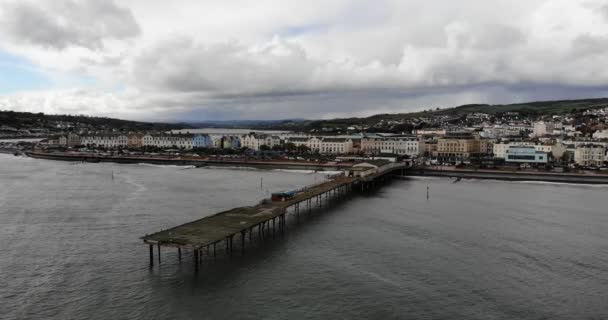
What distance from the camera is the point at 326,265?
1627cm

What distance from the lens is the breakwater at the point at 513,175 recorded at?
41.9 m

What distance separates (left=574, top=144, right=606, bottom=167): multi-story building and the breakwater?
1092cm

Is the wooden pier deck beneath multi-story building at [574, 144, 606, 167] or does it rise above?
beneath

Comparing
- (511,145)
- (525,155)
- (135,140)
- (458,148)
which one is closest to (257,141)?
(135,140)

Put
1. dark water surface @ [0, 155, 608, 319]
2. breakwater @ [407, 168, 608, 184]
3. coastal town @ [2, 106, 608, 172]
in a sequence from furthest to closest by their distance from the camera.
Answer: coastal town @ [2, 106, 608, 172] → breakwater @ [407, 168, 608, 184] → dark water surface @ [0, 155, 608, 319]

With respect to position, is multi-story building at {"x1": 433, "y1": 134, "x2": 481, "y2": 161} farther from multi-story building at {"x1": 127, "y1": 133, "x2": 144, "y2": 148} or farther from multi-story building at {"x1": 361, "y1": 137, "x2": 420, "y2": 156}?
multi-story building at {"x1": 127, "y1": 133, "x2": 144, "y2": 148}

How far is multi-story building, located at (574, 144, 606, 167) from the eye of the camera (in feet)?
171

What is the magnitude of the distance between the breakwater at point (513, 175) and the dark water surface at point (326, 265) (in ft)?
50.2

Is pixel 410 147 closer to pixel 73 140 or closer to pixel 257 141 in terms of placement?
pixel 257 141

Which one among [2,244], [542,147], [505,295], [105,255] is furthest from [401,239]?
[542,147]

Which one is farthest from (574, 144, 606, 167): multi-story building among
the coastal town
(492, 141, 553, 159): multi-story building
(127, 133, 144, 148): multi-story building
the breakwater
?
(127, 133, 144, 148): multi-story building

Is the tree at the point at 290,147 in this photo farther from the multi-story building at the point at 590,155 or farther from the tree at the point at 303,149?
the multi-story building at the point at 590,155

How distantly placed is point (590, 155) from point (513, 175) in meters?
14.1

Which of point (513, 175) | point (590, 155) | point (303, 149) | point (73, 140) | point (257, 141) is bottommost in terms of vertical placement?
point (513, 175)
